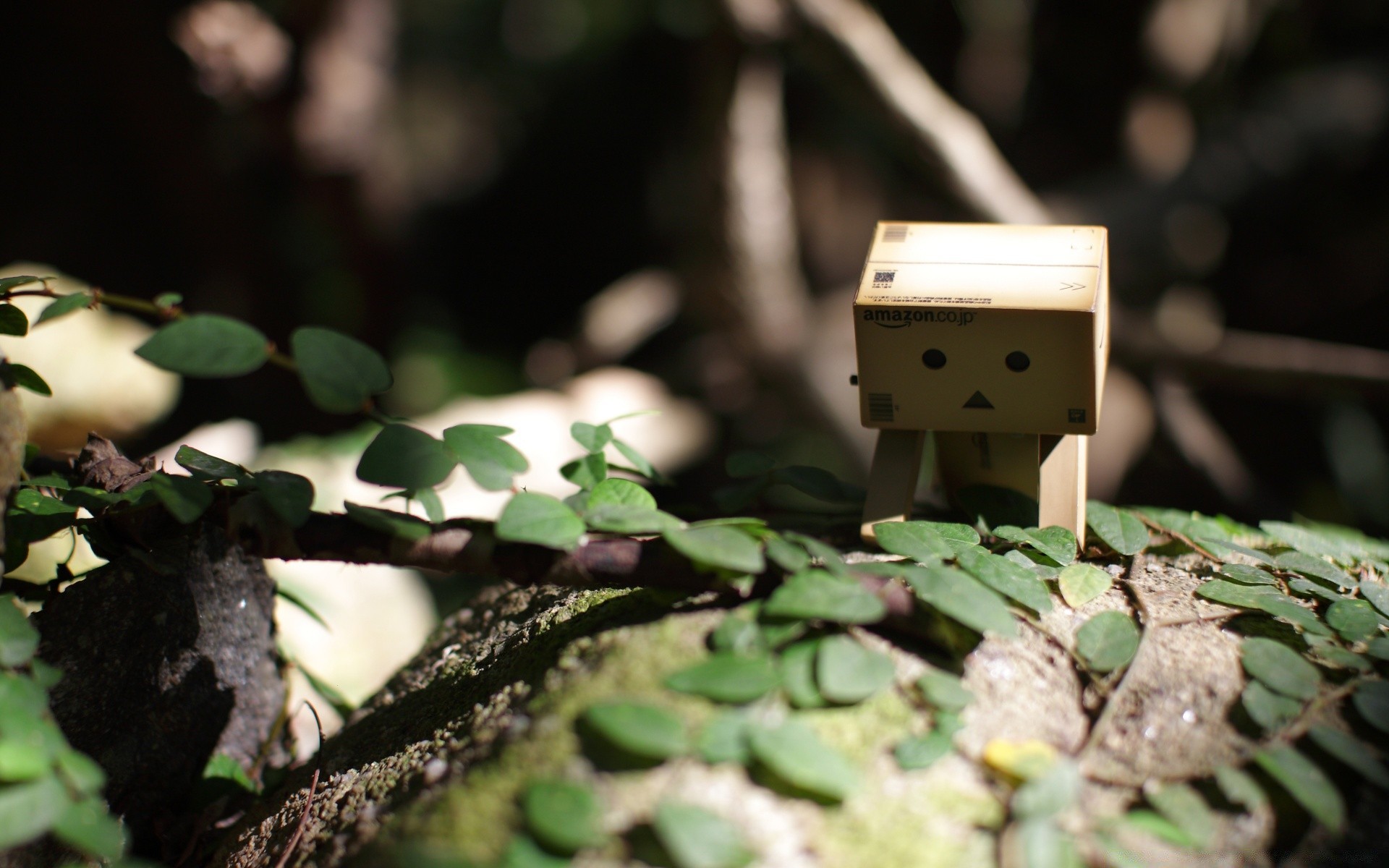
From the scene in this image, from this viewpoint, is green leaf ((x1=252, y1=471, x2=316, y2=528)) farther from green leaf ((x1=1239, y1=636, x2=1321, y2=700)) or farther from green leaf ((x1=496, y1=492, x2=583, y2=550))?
green leaf ((x1=1239, y1=636, x2=1321, y2=700))

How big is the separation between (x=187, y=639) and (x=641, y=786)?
501 mm

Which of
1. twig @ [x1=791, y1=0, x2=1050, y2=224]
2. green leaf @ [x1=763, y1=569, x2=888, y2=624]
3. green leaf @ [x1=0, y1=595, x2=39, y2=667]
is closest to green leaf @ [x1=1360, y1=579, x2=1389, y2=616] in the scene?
green leaf @ [x1=763, y1=569, x2=888, y2=624]

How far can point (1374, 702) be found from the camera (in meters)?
0.63

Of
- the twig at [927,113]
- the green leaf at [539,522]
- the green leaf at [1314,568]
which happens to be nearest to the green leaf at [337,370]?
the green leaf at [539,522]

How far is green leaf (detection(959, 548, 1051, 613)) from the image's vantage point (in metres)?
0.69

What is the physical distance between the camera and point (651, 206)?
4074 mm

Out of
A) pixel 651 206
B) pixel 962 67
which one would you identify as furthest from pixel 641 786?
pixel 651 206

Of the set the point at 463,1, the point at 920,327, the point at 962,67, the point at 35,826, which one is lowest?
the point at 35,826

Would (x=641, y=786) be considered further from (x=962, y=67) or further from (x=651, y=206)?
(x=651, y=206)

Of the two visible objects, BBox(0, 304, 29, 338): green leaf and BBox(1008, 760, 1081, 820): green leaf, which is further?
BBox(0, 304, 29, 338): green leaf

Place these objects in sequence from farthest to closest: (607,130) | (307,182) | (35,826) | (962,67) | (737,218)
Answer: (607,130) < (962,67) < (307,182) < (737,218) < (35,826)

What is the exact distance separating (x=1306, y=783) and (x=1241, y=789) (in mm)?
39

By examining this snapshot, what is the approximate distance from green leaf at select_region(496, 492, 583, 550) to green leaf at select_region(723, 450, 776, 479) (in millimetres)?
260

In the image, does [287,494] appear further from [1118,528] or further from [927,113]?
[927,113]
